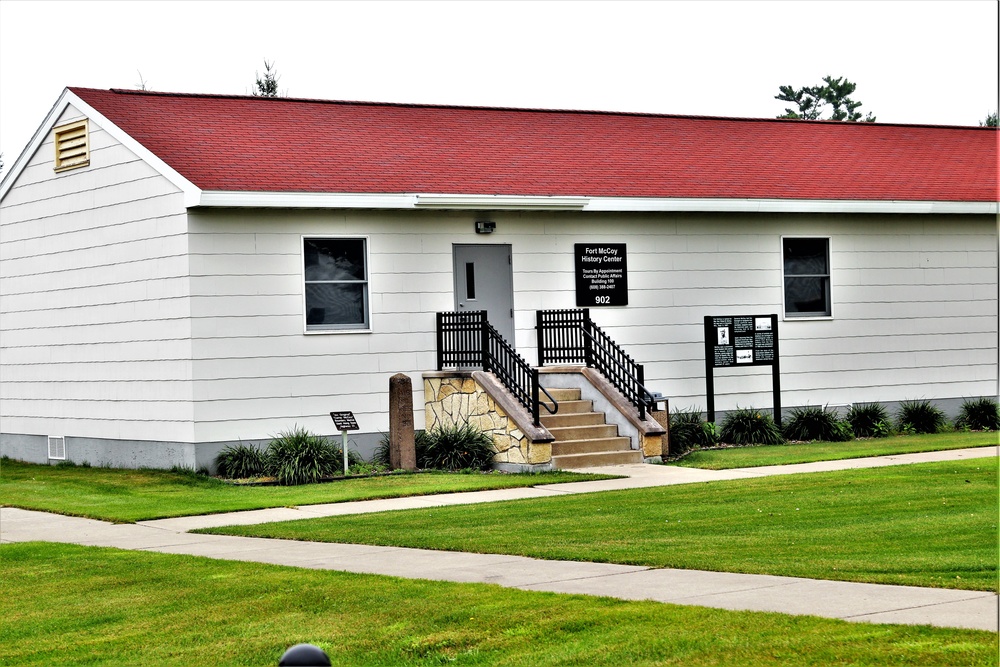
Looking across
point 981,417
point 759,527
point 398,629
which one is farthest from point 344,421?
point 981,417

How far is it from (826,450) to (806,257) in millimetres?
4613

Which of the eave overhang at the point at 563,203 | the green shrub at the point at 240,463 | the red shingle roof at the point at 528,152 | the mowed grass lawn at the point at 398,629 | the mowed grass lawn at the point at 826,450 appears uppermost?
the red shingle roof at the point at 528,152

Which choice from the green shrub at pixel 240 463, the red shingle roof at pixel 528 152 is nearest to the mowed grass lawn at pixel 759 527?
Result: the green shrub at pixel 240 463

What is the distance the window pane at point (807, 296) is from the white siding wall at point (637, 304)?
0.22 meters

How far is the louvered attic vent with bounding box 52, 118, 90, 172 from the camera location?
71.1 feet

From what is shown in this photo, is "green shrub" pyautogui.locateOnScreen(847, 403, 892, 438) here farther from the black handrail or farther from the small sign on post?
the small sign on post

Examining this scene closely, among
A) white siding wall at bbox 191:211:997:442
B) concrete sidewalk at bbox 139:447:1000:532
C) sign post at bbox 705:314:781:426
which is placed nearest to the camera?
concrete sidewalk at bbox 139:447:1000:532

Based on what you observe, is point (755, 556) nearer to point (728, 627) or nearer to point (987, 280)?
point (728, 627)

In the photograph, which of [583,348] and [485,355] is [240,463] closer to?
[485,355]

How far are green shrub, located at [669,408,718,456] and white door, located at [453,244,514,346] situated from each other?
9.55 ft

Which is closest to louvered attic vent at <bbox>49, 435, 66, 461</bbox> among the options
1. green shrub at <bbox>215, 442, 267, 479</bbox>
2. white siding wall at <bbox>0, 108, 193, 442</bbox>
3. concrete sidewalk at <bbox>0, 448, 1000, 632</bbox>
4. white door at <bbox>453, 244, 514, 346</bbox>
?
white siding wall at <bbox>0, 108, 193, 442</bbox>

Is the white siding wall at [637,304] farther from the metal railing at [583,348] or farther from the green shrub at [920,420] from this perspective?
the green shrub at [920,420]

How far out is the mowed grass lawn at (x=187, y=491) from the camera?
1592cm

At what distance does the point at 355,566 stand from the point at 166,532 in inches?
145
